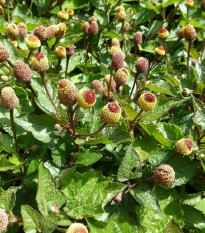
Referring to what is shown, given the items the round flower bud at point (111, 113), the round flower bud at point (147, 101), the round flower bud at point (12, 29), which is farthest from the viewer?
the round flower bud at point (12, 29)

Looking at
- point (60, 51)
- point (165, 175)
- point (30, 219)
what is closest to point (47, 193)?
point (30, 219)

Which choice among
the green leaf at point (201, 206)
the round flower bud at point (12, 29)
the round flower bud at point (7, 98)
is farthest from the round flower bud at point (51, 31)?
the green leaf at point (201, 206)

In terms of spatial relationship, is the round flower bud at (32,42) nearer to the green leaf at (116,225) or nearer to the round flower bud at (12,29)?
the round flower bud at (12,29)

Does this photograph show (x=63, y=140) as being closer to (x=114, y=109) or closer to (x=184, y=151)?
(x=114, y=109)

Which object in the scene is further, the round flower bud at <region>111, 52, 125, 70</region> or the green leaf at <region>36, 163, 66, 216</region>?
the round flower bud at <region>111, 52, 125, 70</region>

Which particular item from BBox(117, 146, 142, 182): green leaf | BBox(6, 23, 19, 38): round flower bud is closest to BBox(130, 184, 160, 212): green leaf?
BBox(117, 146, 142, 182): green leaf

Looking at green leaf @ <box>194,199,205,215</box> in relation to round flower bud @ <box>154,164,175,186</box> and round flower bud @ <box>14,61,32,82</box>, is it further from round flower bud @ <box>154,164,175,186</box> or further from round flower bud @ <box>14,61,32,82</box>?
round flower bud @ <box>14,61,32,82</box>

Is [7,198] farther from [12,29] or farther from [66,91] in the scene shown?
[12,29]
